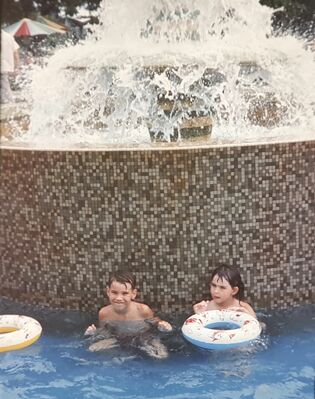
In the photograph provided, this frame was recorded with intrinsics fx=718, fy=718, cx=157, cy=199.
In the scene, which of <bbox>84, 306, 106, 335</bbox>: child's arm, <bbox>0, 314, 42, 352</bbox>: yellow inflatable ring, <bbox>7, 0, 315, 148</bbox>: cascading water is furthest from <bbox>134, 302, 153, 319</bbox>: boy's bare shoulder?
<bbox>7, 0, 315, 148</bbox>: cascading water

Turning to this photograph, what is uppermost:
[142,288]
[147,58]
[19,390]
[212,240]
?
[147,58]

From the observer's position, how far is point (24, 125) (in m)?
6.81

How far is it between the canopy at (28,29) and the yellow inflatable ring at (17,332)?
13003 millimetres

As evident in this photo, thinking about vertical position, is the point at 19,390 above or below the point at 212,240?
below

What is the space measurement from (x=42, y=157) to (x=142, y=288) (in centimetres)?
119

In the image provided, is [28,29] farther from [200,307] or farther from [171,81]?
[200,307]

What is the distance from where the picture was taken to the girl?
4.89m

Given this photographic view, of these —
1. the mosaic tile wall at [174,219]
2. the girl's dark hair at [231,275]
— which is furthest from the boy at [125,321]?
the girl's dark hair at [231,275]

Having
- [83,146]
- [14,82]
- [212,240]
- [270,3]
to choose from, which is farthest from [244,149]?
[270,3]

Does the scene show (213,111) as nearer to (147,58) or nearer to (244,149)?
(147,58)

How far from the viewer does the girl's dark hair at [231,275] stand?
4902mm

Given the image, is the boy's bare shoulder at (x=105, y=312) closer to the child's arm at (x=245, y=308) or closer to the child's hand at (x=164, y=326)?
the child's hand at (x=164, y=326)

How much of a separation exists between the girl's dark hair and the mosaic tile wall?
0.16 metres

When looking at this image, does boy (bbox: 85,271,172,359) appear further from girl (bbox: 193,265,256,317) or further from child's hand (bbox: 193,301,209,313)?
girl (bbox: 193,265,256,317)
